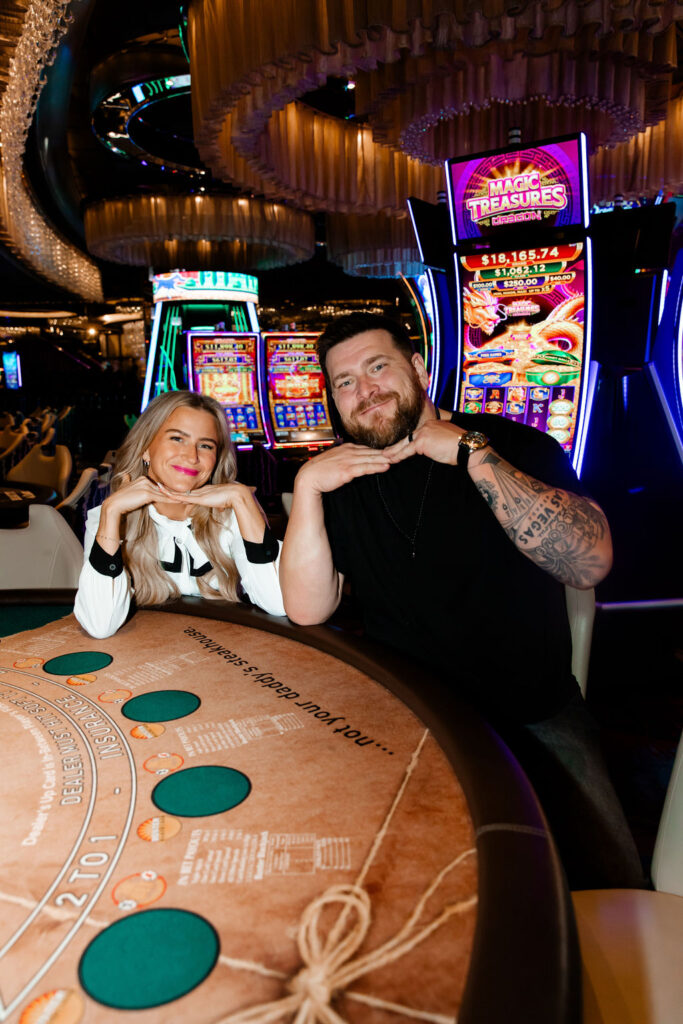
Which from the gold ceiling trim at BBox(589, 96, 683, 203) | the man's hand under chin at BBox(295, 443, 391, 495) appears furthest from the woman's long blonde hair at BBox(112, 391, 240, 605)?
the gold ceiling trim at BBox(589, 96, 683, 203)

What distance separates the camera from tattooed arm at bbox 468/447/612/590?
1.54 metres

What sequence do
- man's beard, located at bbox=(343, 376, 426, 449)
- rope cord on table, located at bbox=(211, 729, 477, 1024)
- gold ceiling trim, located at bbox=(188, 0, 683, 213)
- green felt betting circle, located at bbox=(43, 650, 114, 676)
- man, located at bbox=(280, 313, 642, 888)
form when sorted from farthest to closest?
gold ceiling trim, located at bbox=(188, 0, 683, 213) → man's beard, located at bbox=(343, 376, 426, 449) → man, located at bbox=(280, 313, 642, 888) → green felt betting circle, located at bbox=(43, 650, 114, 676) → rope cord on table, located at bbox=(211, 729, 477, 1024)

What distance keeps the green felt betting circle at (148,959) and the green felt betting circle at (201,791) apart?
0.18 metres

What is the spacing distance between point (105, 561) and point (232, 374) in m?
6.61

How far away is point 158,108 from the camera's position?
6094 mm

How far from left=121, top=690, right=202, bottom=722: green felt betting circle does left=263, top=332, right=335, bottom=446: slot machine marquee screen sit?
22.8 ft

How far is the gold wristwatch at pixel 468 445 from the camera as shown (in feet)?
5.15

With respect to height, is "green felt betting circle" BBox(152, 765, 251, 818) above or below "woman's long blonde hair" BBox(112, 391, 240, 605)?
below

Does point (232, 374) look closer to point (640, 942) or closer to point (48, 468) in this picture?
point (48, 468)

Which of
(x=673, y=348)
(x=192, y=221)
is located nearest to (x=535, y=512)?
(x=673, y=348)

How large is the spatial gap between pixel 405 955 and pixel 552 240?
3.57m

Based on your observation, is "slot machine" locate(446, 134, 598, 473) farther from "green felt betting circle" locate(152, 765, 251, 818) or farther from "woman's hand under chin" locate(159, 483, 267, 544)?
"green felt betting circle" locate(152, 765, 251, 818)

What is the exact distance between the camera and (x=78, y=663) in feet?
4.70

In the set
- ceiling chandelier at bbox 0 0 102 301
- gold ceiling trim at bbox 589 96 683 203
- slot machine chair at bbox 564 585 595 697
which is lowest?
slot machine chair at bbox 564 585 595 697
